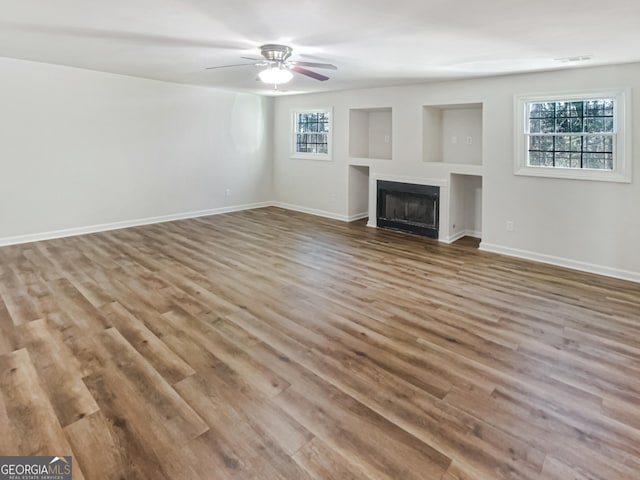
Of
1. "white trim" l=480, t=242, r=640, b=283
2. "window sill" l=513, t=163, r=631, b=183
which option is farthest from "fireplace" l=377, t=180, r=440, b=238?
"window sill" l=513, t=163, r=631, b=183

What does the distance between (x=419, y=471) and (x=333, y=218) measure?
6.23 metres

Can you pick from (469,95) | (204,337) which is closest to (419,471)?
(204,337)

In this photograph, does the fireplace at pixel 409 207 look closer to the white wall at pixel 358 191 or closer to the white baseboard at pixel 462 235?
the white baseboard at pixel 462 235

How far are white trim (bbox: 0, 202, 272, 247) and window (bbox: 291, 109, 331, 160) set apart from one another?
167cm

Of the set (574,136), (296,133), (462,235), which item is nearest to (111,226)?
(296,133)

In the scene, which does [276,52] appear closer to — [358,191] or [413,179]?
[413,179]

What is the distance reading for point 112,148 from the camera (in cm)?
650

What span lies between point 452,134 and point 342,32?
12.3ft

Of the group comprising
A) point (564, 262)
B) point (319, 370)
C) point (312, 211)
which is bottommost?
point (319, 370)

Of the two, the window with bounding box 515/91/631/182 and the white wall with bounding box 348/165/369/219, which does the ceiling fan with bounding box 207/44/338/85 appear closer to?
the window with bounding box 515/91/631/182

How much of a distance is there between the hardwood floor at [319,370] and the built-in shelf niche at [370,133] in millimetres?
3382

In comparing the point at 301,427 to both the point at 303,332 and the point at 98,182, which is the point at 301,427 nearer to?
the point at 303,332

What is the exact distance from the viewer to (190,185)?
7680 mm

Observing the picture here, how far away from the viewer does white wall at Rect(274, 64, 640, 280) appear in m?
4.54
